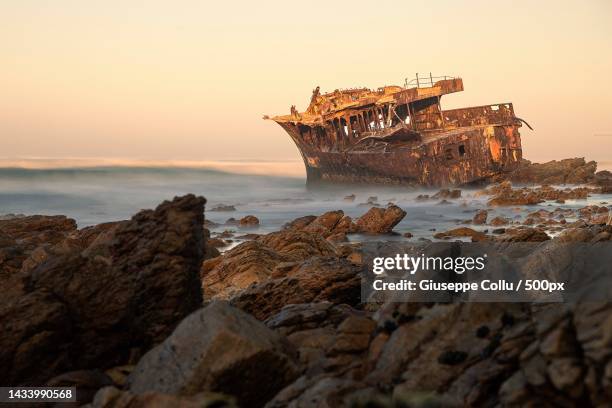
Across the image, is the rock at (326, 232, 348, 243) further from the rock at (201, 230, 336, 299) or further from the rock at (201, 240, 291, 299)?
the rock at (201, 240, 291, 299)

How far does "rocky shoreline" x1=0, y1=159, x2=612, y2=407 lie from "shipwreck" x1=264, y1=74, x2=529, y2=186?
4657cm

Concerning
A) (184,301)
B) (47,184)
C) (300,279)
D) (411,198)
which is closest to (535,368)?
(184,301)

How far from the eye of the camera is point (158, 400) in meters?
10.9

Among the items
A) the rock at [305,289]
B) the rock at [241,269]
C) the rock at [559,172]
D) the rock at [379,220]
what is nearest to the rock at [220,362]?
the rock at [305,289]

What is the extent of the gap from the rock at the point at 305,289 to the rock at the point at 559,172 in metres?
64.2

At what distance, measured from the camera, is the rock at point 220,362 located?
11609 millimetres

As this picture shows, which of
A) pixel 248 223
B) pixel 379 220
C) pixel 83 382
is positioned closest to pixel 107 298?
pixel 83 382

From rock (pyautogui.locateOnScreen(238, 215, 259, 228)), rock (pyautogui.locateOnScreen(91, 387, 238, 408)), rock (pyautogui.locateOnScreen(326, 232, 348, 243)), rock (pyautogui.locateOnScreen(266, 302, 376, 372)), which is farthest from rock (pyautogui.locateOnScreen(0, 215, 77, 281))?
rock (pyautogui.locateOnScreen(238, 215, 259, 228))

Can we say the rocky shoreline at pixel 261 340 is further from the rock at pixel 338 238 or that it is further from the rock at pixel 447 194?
the rock at pixel 447 194

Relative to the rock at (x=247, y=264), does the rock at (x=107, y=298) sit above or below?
above

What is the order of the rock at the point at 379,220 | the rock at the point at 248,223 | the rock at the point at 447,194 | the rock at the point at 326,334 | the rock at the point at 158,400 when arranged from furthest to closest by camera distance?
1. the rock at the point at 447,194
2. the rock at the point at 248,223
3. the rock at the point at 379,220
4. the rock at the point at 326,334
5. the rock at the point at 158,400

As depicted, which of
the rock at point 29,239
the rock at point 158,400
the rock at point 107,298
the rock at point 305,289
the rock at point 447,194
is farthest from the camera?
the rock at point 447,194

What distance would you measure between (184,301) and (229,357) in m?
3.71

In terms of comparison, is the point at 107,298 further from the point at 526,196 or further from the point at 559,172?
the point at 559,172
